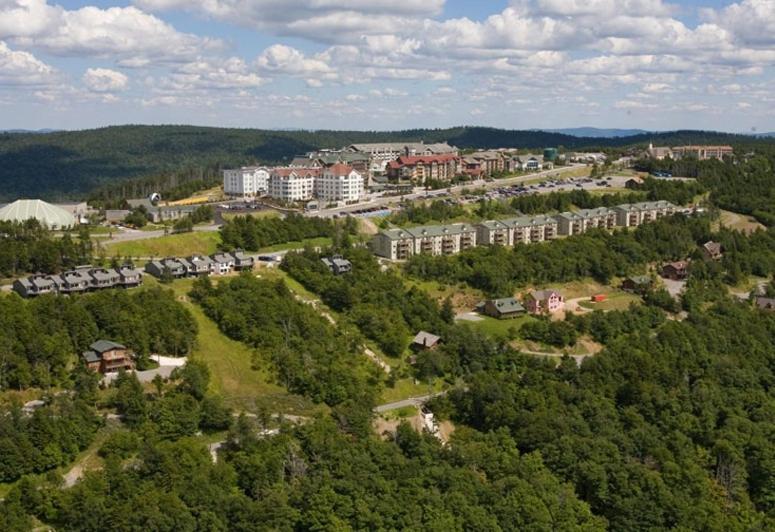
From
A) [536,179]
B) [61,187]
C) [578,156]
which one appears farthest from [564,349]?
[61,187]

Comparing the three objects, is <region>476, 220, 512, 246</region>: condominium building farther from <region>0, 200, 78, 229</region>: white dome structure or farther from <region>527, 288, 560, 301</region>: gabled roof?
<region>0, 200, 78, 229</region>: white dome structure

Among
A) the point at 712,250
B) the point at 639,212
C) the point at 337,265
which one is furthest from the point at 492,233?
the point at 712,250

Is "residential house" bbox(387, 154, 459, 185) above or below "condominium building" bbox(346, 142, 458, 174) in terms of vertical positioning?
below

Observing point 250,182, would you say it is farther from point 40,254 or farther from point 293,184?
point 40,254

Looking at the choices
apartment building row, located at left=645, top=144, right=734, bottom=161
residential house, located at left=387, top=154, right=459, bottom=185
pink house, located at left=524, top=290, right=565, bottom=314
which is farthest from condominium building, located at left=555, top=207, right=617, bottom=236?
→ apartment building row, located at left=645, top=144, right=734, bottom=161

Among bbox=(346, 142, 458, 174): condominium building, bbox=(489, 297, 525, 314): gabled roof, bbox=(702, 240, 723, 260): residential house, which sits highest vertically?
bbox=(346, 142, 458, 174): condominium building

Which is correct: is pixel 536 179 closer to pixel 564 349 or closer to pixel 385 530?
pixel 564 349

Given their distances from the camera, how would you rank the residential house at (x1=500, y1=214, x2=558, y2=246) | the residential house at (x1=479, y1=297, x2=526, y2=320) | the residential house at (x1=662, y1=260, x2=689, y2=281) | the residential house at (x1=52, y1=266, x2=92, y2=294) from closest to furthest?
1. the residential house at (x1=52, y1=266, x2=92, y2=294)
2. the residential house at (x1=479, y1=297, x2=526, y2=320)
3. the residential house at (x1=662, y1=260, x2=689, y2=281)
4. the residential house at (x1=500, y1=214, x2=558, y2=246)
